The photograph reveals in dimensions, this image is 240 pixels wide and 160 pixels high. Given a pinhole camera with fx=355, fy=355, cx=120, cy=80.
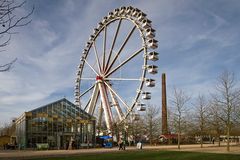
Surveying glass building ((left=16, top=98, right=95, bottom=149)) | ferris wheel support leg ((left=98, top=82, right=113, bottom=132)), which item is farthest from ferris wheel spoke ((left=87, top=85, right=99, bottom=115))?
glass building ((left=16, top=98, right=95, bottom=149))

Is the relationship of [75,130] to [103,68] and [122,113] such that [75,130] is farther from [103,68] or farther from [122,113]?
[103,68]

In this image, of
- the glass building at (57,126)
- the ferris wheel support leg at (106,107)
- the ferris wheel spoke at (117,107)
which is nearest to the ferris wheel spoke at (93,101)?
the ferris wheel support leg at (106,107)

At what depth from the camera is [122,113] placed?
51625 millimetres

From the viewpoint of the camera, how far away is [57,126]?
158 ft

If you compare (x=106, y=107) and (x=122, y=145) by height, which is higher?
(x=106, y=107)

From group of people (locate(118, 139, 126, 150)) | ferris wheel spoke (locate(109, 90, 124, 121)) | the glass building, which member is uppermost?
ferris wheel spoke (locate(109, 90, 124, 121))

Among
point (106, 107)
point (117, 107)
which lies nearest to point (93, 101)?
point (106, 107)

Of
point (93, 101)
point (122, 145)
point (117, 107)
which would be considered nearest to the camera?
point (122, 145)

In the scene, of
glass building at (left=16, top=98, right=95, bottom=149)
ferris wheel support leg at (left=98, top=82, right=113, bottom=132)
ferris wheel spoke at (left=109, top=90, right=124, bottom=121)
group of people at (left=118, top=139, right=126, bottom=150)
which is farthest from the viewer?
ferris wheel support leg at (left=98, top=82, right=113, bottom=132)

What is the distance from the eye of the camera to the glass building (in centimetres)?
4569

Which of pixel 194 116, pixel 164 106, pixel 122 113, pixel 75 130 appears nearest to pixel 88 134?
pixel 75 130

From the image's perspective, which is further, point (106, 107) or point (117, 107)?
point (106, 107)

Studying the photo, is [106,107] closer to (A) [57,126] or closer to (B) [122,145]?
(A) [57,126]

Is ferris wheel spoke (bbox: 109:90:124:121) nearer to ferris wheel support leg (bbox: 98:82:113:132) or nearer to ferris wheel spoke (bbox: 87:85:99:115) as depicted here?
ferris wheel support leg (bbox: 98:82:113:132)
